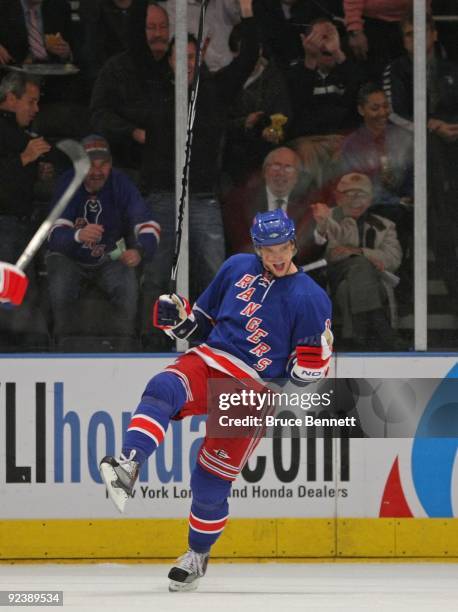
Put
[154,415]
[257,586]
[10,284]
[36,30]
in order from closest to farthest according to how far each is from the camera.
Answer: [10,284], [154,415], [257,586], [36,30]

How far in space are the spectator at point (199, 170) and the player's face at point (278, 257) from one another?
1.07 meters

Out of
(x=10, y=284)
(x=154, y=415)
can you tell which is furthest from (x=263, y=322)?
(x=10, y=284)

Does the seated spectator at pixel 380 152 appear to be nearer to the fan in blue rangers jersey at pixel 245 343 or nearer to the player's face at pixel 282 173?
the player's face at pixel 282 173

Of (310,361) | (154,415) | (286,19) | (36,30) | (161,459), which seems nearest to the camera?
(154,415)

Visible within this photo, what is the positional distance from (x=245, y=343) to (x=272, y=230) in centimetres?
40

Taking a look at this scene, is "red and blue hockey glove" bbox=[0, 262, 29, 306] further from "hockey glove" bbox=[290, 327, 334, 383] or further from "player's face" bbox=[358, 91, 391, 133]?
"player's face" bbox=[358, 91, 391, 133]

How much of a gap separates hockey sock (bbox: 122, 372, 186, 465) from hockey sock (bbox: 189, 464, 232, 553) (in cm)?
32

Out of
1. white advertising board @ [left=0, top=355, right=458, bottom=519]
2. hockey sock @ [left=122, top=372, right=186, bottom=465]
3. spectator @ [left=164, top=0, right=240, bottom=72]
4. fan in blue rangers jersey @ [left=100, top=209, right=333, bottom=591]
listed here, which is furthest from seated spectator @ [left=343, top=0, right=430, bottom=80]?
hockey sock @ [left=122, top=372, right=186, bottom=465]

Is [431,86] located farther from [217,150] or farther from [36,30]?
[36,30]

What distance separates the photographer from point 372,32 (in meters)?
5.99

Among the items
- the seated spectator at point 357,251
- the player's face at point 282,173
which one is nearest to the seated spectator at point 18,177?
the player's face at point 282,173

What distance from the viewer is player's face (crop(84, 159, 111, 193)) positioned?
235 inches

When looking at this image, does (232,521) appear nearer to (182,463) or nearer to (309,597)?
(182,463)

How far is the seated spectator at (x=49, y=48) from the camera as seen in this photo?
5.89 metres
